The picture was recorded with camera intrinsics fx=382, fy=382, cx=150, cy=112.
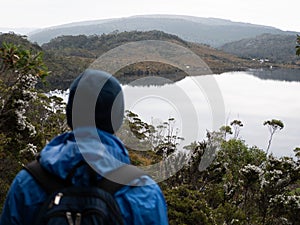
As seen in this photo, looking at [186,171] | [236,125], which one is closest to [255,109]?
[236,125]

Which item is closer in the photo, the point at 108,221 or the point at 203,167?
the point at 108,221

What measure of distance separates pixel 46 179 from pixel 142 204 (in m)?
0.34

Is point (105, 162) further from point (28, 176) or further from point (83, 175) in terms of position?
point (28, 176)

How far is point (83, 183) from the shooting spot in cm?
129

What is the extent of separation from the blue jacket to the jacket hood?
0.26 feet

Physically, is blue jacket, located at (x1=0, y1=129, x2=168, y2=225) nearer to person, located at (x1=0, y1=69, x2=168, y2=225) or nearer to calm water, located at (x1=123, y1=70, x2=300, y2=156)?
person, located at (x1=0, y1=69, x2=168, y2=225)

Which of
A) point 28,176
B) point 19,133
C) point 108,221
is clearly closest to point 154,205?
point 108,221

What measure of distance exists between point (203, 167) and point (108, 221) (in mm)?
8603

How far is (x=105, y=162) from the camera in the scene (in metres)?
1.34

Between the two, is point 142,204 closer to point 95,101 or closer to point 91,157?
point 91,157

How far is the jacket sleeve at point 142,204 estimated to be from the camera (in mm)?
1306

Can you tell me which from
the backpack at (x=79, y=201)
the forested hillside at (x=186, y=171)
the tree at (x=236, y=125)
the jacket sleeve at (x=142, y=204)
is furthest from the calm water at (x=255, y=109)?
the backpack at (x=79, y=201)

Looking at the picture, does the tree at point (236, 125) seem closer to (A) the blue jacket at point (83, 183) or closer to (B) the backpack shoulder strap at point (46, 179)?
(A) the blue jacket at point (83, 183)

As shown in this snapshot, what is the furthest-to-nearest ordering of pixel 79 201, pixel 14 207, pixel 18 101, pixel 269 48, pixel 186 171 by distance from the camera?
pixel 269 48, pixel 186 171, pixel 18 101, pixel 14 207, pixel 79 201
